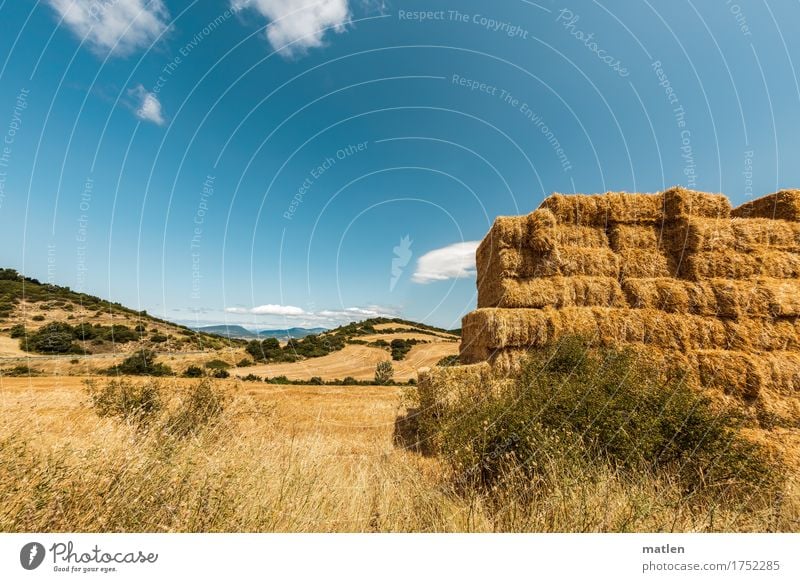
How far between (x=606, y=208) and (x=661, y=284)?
10.7 ft

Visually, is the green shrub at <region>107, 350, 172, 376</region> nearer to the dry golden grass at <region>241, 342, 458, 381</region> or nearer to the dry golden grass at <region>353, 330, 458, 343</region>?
the dry golden grass at <region>241, 342, 458, 381</region>

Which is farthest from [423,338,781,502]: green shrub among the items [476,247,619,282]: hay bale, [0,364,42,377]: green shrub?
[0,364,42,377]: green shrub

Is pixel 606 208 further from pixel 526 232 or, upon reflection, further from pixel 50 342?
pixel 50 342

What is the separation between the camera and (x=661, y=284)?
10.3m

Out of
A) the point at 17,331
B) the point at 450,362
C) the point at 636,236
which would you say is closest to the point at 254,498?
the point at 450,362

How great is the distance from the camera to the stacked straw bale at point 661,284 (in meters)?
9.05

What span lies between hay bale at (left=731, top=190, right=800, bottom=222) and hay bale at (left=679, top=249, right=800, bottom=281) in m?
1.46

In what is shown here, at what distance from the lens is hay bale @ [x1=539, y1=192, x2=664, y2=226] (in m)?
11.1

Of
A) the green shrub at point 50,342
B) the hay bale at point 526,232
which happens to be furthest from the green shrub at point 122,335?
the hay bale at point 526,232

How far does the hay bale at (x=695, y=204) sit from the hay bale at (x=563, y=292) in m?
3.17

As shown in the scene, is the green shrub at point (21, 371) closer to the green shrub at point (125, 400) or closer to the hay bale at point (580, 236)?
the green shrub at point (125, 400)

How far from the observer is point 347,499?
4.36m
